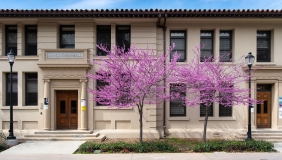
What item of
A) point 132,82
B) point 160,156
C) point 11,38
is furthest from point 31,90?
point 160,156

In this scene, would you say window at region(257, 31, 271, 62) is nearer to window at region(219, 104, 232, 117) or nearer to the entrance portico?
window at region(219, 104, 232, 117)

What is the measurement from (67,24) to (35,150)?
261 inches

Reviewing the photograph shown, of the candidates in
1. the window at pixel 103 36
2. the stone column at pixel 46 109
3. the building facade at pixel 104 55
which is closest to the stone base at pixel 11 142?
the building facade at pixel 104 55

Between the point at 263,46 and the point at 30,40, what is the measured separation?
43.2 ft

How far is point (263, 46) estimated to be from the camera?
37.7 feet

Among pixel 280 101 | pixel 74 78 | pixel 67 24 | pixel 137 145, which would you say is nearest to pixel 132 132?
pixel 137 145

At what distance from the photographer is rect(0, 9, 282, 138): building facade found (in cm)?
1063

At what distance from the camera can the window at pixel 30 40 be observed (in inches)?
446

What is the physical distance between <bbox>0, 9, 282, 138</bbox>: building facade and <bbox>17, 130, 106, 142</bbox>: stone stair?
1.43 ft

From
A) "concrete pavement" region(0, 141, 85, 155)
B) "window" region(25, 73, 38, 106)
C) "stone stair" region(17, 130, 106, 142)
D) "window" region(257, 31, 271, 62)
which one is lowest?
"concrete pavement" region(0, 141, 85, 155)

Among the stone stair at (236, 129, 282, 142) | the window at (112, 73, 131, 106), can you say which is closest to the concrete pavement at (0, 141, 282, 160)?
the stone stair at (236, 129, 282, 142)

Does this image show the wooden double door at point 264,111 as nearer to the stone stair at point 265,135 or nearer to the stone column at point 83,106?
the stone stair at point 265,135

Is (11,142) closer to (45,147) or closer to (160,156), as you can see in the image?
(45,147)

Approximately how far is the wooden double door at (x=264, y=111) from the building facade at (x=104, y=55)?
0.05 metres
